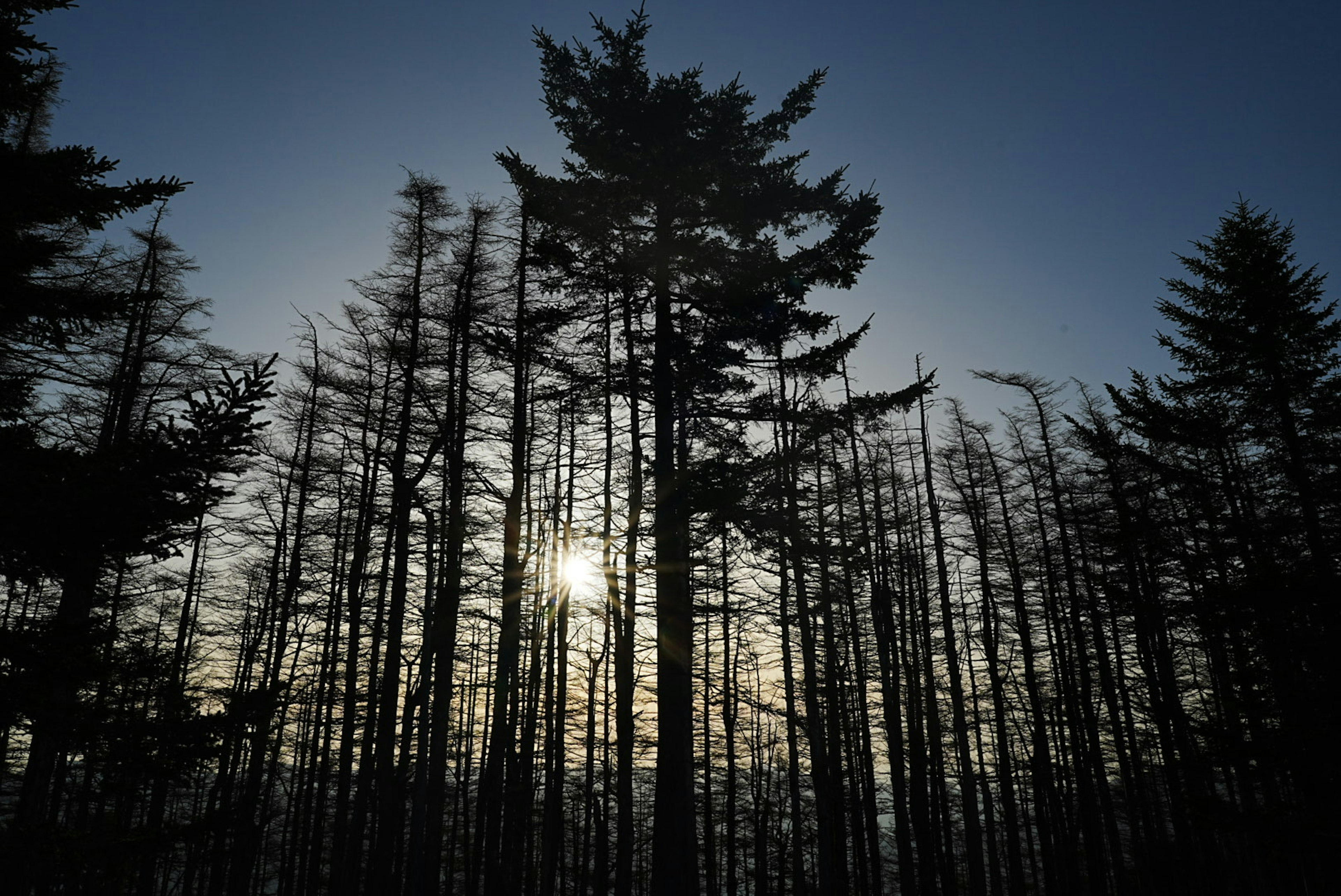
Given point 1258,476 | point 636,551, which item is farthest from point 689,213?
point 1258,476

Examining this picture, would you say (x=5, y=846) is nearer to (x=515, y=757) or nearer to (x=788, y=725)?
(x=515, y=757)

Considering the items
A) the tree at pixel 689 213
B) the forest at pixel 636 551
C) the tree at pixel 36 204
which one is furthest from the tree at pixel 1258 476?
the tree at pixel 36 204

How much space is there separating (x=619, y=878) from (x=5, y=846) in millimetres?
11764

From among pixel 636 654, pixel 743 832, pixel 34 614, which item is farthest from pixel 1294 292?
pixel 34 614

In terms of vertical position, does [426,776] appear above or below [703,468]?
below

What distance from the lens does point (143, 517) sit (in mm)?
5215

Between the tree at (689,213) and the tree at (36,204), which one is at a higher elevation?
the tree at (689,213)

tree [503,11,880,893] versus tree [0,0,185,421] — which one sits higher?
tree [503,11,880,893]

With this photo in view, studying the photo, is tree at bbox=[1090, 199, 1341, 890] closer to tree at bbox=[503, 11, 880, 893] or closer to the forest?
the forest

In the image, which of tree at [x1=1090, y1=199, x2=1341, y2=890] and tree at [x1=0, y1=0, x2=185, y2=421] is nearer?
tree at [x1=0, y1=0, x2=185, y2=421]

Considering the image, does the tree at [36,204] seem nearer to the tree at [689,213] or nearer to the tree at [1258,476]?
the tree at [689,213]

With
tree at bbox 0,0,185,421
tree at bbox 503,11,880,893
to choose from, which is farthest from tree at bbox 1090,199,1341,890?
tree at bbox 0,0,185,421

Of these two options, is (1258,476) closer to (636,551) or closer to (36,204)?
(636,551)

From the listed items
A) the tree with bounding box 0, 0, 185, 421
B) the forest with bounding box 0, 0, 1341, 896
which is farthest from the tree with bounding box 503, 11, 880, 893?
the tree with bounding box 0, 0, 185, 421
